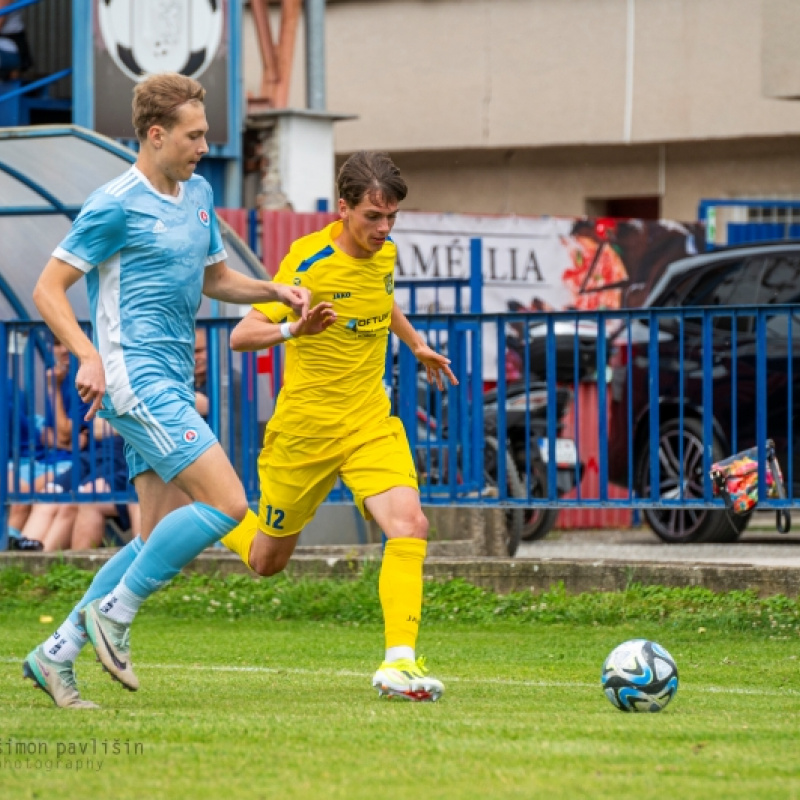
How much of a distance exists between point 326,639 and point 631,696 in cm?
352

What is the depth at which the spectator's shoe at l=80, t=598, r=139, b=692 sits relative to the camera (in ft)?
22.4

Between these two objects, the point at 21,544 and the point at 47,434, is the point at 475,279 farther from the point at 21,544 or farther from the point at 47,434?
the point at 21,544

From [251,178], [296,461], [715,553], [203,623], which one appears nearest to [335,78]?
[251,178]

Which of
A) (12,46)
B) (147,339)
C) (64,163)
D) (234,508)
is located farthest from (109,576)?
(12,46)

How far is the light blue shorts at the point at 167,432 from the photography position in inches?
268

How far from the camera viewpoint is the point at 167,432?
6.79m

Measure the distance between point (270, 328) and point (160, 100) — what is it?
101 cm

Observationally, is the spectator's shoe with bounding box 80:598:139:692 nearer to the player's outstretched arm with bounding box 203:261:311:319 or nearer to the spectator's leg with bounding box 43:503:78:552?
the player's outstretched arm with bounding box 203:261:311:319

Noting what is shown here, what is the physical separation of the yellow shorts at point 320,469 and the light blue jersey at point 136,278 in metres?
0.95

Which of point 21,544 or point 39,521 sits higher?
point 39,521

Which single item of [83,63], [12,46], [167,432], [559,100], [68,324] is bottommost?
[167,432]

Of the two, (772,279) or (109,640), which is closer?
(109,640)

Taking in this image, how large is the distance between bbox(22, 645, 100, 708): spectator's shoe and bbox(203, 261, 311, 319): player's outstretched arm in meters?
1.42

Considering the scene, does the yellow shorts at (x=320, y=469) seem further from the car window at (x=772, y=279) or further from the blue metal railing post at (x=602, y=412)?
the car window at (x=772, y=279)
